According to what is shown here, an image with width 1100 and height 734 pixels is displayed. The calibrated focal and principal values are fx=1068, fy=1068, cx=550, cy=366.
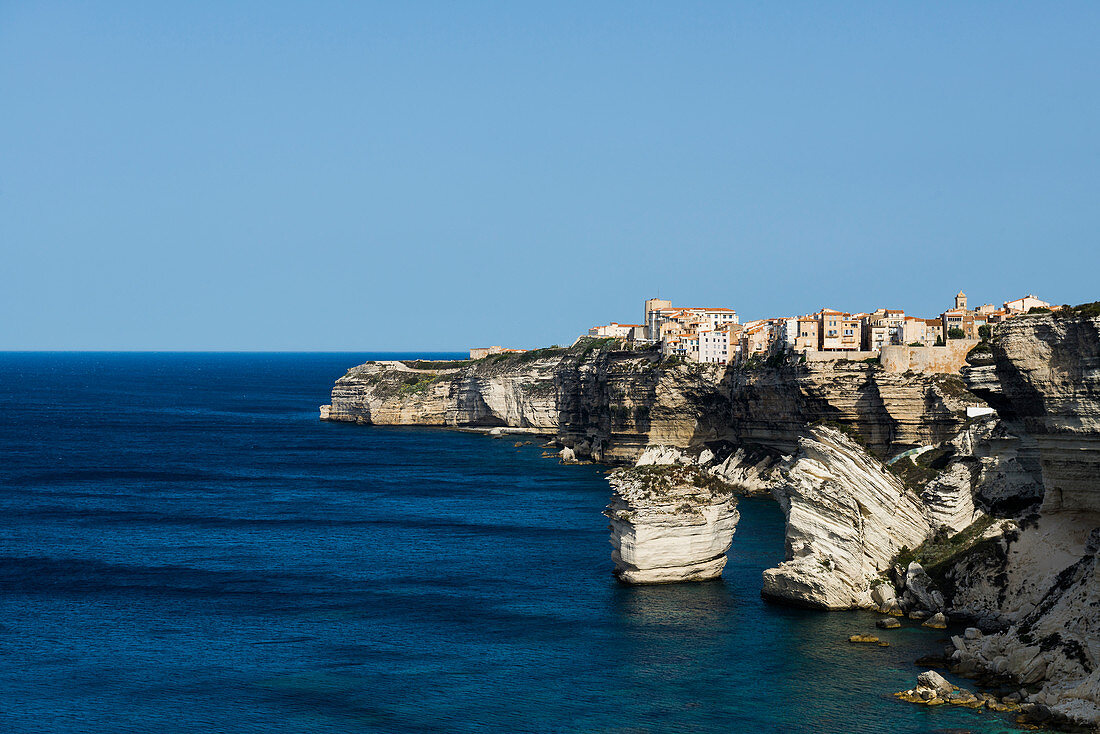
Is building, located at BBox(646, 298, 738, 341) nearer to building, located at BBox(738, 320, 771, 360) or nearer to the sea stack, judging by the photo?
building, located at BBox(738, 320, 771, 360)

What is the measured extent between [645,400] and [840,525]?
182 ft

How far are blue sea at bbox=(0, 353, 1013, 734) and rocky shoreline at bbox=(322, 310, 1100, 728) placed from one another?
2.02m

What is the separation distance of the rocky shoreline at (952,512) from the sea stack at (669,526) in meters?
0.08

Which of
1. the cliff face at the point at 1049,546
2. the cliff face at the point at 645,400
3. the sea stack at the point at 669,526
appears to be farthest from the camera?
the cliff face at the point at 645,400

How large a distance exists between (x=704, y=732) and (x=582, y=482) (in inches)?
2439

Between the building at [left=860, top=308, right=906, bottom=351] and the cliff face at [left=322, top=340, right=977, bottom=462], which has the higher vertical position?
the building at [left=860, top=308, right=906, bottom=351]

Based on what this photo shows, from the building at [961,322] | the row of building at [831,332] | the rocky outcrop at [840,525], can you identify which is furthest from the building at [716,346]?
the rocky outcrop at [840,525]

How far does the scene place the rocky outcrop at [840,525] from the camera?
166ft

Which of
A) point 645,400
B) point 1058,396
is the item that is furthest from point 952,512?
point 645,400

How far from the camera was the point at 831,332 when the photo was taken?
95.2 meters

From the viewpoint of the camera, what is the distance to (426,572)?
201 ft

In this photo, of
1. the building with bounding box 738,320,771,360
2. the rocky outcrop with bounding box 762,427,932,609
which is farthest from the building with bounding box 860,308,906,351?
the rocky outcrop with bounding box 762,427,932,609

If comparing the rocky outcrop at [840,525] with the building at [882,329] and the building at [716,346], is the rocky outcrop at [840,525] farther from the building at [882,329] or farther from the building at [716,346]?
the building at [716,346]

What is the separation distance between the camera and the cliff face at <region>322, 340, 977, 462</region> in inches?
3036
